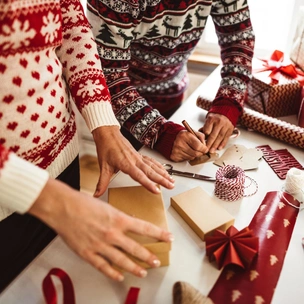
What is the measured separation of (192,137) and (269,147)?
25cm

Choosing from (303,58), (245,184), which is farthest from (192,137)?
(303,58)

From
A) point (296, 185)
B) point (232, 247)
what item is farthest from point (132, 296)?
point (296, 185)

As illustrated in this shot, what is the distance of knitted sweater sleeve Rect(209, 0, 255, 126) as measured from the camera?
1057mm

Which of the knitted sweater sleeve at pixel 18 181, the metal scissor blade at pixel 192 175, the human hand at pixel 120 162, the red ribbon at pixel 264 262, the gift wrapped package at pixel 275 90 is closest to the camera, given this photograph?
the knitted sweater sleeve at pixel 18 181

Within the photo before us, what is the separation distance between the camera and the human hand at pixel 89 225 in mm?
538

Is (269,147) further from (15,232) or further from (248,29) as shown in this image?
(15,232)

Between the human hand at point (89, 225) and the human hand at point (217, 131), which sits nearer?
the human hand at point (89, 225)

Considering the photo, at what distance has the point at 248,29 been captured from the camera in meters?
1.12

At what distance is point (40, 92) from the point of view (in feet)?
Answer: 2.28

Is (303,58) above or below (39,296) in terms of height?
above

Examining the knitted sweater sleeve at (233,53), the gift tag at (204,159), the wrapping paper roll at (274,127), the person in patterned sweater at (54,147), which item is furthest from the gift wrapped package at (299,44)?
the person in patterned sweater at (54,147)

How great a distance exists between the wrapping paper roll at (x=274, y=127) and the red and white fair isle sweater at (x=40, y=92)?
47cm

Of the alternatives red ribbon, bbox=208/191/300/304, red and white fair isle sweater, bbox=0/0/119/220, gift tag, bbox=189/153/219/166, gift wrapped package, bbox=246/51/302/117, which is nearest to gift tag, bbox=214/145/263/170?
gift tag, bbox=189/153/219/166

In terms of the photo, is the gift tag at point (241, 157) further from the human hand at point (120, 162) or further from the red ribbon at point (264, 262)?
the human hand at point (120, 162)
